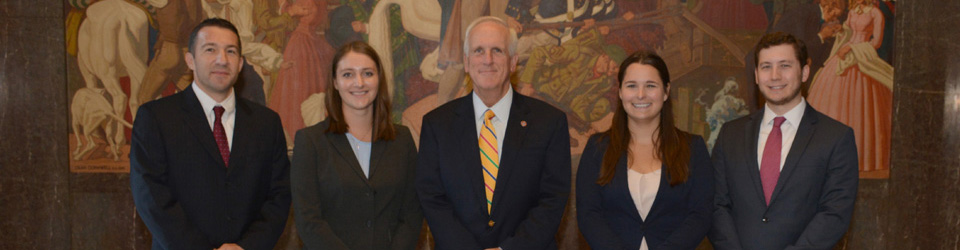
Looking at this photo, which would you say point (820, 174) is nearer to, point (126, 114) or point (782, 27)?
point (782, 27)

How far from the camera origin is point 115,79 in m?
4.70

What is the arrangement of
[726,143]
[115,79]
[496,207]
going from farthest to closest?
[115,79] < [726,143] < [496,207]

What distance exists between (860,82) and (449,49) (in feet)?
11.0

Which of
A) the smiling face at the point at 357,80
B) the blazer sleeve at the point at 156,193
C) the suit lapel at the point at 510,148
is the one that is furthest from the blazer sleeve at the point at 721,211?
the blazer sleeve at the point at 156,193

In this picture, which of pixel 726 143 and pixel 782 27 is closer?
pixel 726 143

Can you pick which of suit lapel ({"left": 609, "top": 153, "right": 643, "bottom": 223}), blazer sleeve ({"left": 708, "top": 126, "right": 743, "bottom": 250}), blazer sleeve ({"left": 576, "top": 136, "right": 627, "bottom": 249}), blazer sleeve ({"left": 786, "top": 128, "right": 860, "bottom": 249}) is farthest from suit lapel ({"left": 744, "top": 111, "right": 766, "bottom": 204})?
blazer sleeve ({"left": 576, "top": 136, "right": 627, "bottom": 249})

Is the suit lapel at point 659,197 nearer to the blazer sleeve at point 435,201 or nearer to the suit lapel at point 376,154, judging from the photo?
the blazer sleeve at point 435,201

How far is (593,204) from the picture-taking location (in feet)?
9.43

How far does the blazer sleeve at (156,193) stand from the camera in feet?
8.70

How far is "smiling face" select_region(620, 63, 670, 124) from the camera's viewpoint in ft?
9.16

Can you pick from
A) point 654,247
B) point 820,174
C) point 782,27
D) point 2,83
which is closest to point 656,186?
point 654,247

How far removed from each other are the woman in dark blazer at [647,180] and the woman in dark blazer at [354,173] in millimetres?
920

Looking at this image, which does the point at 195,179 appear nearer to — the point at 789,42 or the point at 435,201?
the point at 435,201

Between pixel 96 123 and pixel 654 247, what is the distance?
4432mm
